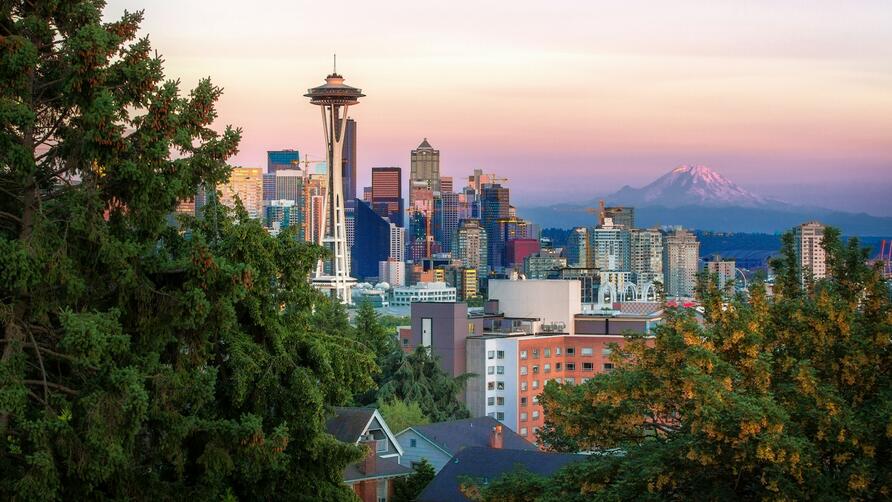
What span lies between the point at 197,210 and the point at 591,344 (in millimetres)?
84522

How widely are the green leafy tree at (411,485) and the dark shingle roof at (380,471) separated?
0.29 meters

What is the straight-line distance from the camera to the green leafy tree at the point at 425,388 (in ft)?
246

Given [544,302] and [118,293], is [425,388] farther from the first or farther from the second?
[118,293]

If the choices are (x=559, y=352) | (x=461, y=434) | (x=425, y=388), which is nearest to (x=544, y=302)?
(x=559, y=352)

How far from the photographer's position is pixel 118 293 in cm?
2498

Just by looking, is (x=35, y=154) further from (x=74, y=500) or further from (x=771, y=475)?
(x=771, y=475)

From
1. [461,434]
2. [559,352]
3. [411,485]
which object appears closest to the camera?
[411,485]

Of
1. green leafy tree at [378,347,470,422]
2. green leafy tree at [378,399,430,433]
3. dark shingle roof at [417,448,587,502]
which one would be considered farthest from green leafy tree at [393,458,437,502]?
green leafy tree at [378,347,470,422]

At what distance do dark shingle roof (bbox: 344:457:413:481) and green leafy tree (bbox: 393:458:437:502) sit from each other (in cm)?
29

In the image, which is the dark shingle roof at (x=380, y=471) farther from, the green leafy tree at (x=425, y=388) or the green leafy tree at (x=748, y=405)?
the green leafy tree at (x=425, y=388)

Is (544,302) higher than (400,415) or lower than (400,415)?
higher

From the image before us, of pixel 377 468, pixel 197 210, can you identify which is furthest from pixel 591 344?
pixel 197 210

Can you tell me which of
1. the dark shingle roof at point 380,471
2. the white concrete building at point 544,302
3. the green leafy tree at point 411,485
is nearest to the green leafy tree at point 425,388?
the dark shingle roof at point 380,471

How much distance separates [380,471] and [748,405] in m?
24.6
